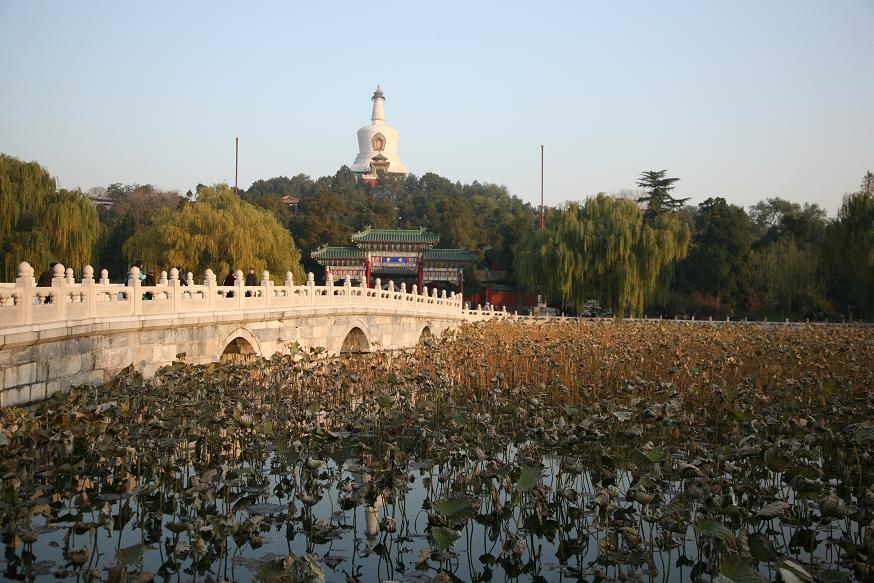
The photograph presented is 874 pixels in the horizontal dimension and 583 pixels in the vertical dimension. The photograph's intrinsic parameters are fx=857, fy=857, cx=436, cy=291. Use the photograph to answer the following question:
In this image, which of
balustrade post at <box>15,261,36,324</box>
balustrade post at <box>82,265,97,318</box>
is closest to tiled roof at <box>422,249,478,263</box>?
balustrade post at <box>82,265,97,318</box>

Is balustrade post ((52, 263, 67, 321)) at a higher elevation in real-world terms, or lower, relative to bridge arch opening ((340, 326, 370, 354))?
higher

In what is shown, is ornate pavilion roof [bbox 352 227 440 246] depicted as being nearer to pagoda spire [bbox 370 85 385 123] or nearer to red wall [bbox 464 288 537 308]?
red wall [bbox 464 288 537 308]

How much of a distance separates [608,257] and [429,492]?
78.1ft

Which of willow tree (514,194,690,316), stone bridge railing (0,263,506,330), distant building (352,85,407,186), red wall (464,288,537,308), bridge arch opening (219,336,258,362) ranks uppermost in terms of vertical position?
distant building (352,85,407,186)

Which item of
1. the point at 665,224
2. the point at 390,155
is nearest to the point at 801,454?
the point at 665,224

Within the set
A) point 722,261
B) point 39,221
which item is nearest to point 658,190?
point 722,261

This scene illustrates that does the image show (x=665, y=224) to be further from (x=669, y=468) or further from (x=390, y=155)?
(x=390, y=155)

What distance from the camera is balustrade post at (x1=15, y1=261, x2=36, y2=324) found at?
28.5 feet

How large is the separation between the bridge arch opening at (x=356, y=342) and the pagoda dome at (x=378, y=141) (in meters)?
59.5

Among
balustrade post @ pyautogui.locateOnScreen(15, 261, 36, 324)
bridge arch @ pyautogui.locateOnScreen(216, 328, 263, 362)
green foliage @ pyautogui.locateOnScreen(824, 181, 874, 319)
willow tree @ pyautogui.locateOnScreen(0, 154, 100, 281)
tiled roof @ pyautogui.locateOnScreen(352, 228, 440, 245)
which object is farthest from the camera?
tiled roof @ pyautogui.locateOnScreen(352, 228, 440, 245)

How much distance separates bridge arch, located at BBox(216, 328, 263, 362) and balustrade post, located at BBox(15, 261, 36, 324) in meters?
4.88

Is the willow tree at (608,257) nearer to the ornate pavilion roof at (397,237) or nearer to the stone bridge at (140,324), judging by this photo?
the ornate pavilion roof at (397,237)

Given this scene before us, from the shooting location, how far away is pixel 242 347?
14680 millimetres

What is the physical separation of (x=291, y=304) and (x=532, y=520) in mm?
10292
